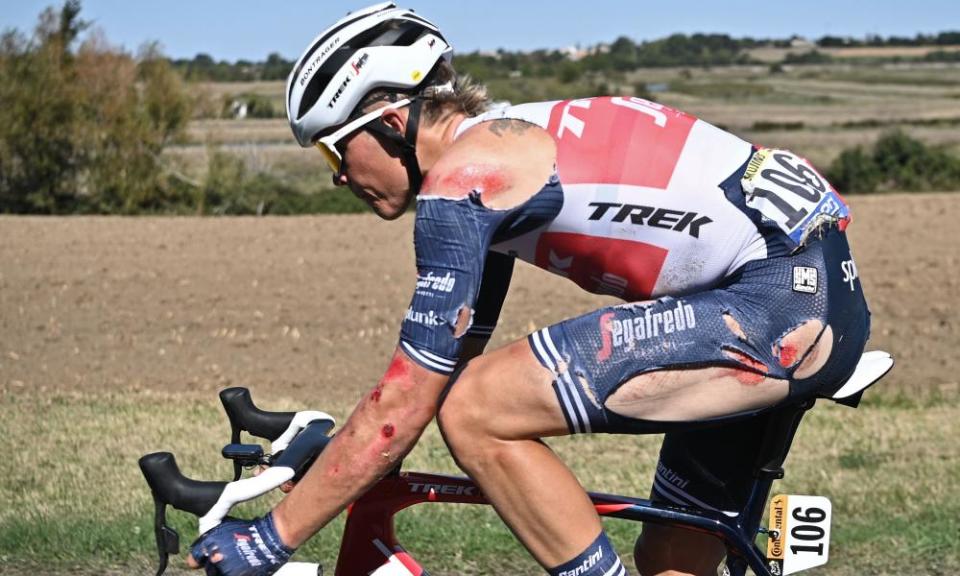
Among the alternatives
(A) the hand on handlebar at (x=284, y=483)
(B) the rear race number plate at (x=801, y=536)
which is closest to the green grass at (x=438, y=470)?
(B) the rear race number plate at (x=801, y=536)

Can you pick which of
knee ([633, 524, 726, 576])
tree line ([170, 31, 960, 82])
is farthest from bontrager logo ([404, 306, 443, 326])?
tree line ([170, 31, 960, 82])

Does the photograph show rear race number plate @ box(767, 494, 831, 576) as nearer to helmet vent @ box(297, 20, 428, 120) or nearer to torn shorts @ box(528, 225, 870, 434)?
torn shorts @ box(528, 225, 870, 434)

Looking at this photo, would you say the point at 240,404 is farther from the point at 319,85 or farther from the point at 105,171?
the point at 105,171

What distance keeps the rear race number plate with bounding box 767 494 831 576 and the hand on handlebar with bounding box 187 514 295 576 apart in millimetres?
1397

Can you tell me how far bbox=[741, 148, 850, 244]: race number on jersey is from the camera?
3.31 metres

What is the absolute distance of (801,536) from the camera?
3.75 meters

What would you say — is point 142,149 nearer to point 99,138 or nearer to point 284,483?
point 99,138

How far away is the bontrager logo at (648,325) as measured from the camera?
315 cm

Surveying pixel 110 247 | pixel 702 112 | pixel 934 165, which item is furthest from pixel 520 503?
pixel 702 112

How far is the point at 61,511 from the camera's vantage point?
22.0 ft

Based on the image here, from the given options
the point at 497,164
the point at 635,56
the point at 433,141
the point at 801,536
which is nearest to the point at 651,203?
the point at 497,164

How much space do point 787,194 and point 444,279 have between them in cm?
91

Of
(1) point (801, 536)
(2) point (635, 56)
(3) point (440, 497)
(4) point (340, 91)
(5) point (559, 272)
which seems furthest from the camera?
(2) point (635, 56)

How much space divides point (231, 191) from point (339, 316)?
16139 mm
